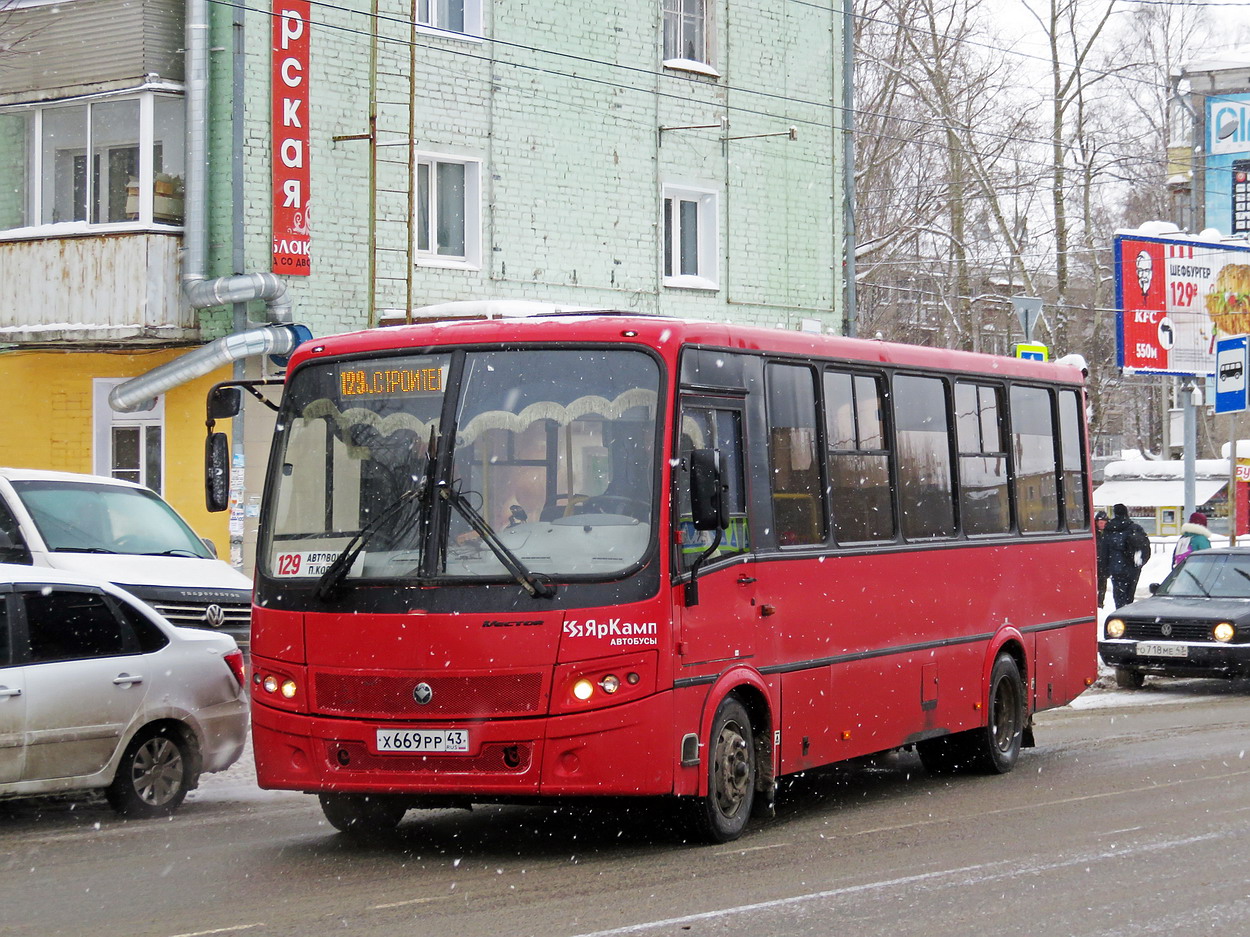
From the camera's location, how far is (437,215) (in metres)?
25.3

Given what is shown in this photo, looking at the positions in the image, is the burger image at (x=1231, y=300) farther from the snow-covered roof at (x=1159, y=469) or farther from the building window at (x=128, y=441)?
the snow-covered roof at (x=1159, y=469)

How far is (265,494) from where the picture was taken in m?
9.85

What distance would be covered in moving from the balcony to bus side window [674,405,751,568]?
1454 centimetres

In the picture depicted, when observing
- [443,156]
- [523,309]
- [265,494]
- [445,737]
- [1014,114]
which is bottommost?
[445,737]

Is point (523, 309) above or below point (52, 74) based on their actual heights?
below

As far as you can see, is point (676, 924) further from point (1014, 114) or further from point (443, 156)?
point (1014, 114)

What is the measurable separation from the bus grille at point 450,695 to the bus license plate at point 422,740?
0.08 metres

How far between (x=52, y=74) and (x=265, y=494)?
15782 millimetres

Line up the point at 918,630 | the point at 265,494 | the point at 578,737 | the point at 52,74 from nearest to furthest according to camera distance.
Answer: the point at 578,737, the point at 265,494, the point at 918,630, the point at 52,74

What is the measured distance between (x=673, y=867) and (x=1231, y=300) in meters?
31.8

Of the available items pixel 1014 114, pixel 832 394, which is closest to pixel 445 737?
pixel 832 394

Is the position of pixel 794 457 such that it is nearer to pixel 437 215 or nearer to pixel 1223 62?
pixel 437 215

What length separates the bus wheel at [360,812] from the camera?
9711mm

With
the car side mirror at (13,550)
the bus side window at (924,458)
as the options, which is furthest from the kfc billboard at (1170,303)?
the car side mirror at (13,550)
